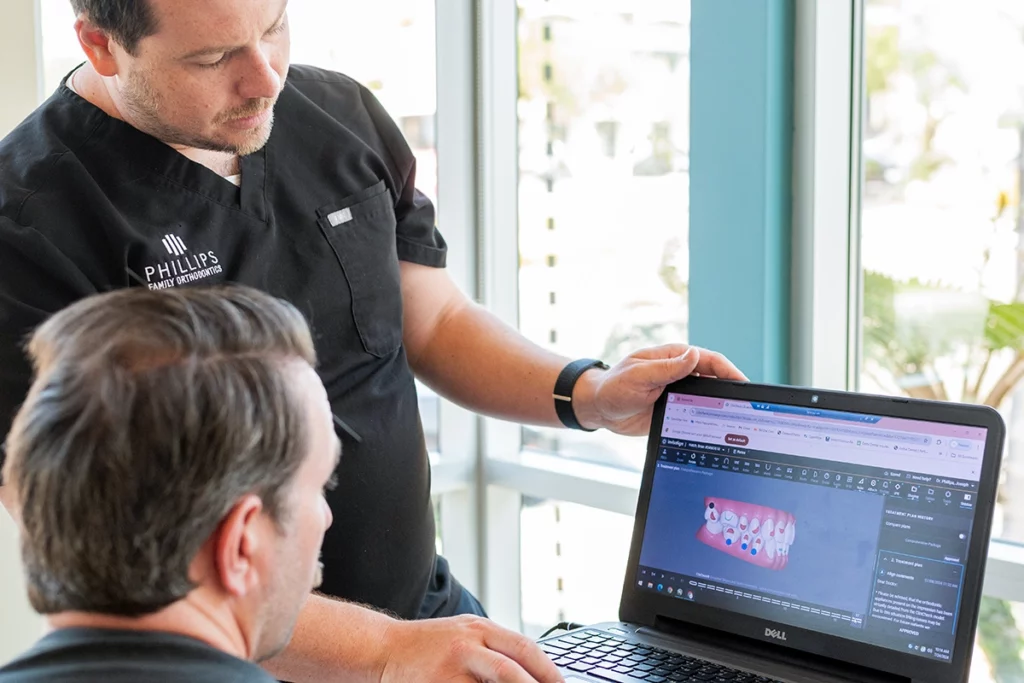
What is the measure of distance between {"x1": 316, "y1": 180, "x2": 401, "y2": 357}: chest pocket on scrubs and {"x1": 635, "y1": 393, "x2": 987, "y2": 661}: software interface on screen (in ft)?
1.37

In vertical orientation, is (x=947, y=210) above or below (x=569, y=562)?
above

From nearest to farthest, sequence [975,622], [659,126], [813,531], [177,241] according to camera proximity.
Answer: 1. [975,622]
2. [813,531]
3. [177,241]
4. [659,126]

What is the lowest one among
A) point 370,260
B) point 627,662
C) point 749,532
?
point 627,662

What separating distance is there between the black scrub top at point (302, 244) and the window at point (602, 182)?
649 millimetres

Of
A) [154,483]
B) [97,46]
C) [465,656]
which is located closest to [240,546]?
[154,483]

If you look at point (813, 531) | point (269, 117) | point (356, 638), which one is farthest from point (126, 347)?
point (813, 531)

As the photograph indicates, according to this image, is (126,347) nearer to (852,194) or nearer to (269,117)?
(269,117)

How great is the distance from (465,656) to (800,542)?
41 cm

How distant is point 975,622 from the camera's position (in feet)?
3.72

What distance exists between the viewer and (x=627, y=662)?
1.30 meters

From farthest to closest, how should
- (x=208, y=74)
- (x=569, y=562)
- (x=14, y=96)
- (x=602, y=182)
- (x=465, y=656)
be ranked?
(x=569, y=562) → (x=602, y=182) → (x=14, y=96) → (x=208, y=74) → (x=465, y=656)

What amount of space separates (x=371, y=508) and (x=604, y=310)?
1073 mm

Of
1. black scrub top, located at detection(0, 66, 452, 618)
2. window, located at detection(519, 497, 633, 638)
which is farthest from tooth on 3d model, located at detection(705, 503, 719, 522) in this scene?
window, located at detection(519, 497, 633, 638)

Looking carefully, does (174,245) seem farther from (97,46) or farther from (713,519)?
(713,519)
